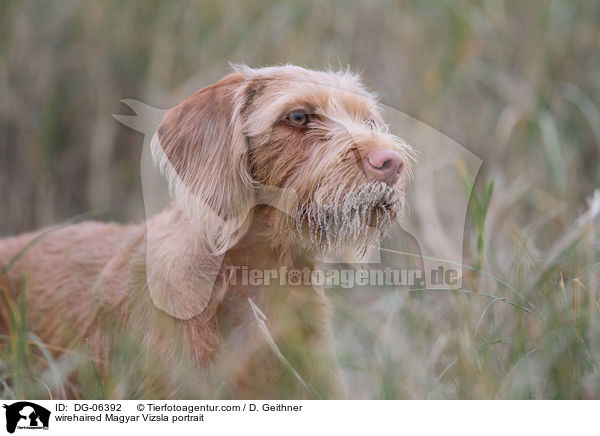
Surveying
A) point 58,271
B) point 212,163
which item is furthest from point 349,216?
point 58,271

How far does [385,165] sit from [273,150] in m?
0.39

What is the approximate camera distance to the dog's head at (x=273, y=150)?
5.90 feet

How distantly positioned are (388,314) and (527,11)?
2.50 m

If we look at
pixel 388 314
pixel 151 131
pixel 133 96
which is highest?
pixel 133 96

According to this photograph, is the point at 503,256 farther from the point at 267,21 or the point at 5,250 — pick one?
the point at 5,250

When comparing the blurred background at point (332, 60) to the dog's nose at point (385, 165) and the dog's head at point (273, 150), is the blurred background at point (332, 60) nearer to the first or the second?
the dog's head at point (273, 150)

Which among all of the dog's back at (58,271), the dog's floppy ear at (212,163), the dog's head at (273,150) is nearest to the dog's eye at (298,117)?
the dog's head at (273,150)

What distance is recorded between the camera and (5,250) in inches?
110
